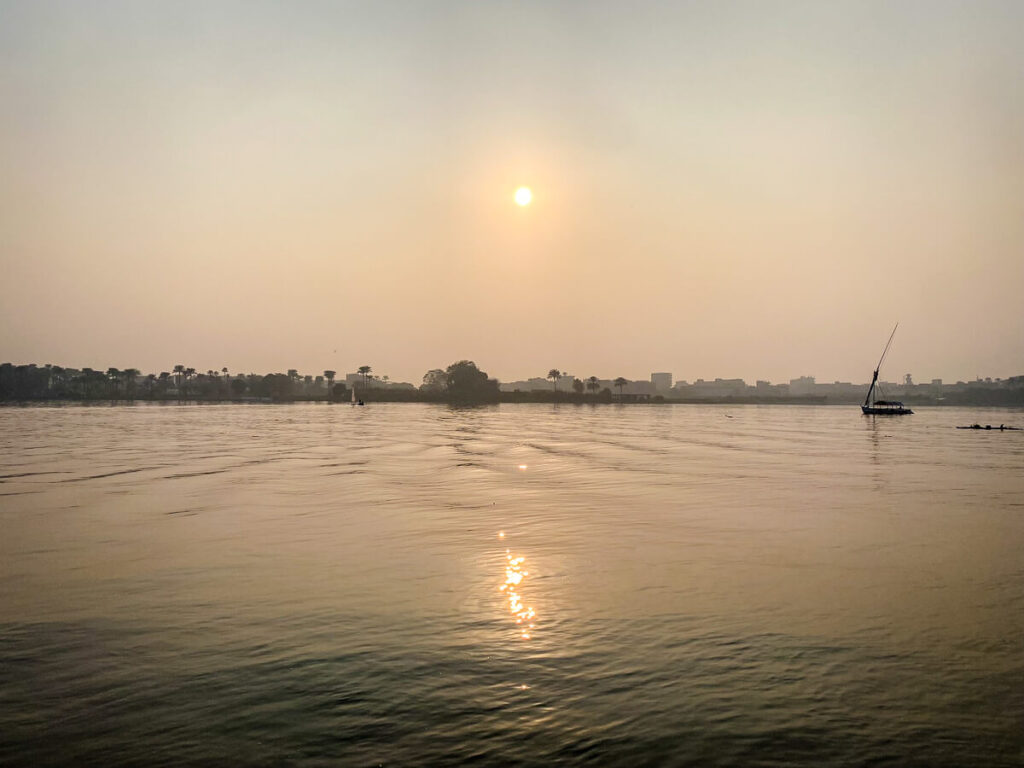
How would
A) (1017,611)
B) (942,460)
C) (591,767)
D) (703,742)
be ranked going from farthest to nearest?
(942,460) < (1017,611) < (703,742) < (591,767)

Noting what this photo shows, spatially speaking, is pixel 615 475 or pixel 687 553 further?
pixel 615 475

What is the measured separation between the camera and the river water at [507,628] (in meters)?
11.2

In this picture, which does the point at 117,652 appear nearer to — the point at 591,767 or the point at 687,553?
the point at 591,767

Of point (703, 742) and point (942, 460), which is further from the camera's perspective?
point (942, 460)

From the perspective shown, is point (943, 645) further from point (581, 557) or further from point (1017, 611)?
point (581, 557)

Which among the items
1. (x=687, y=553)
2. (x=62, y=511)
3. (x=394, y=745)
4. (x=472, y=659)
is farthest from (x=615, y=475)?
(x=394, y=745)

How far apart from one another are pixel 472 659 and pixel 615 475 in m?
36.3

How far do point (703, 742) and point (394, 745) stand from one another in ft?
15.0

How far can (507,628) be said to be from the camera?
659 inches

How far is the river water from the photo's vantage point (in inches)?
440

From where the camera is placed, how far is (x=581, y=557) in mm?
24422

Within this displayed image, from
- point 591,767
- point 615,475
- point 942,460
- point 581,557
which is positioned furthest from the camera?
point 942,460

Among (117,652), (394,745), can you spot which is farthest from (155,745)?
(117,652)

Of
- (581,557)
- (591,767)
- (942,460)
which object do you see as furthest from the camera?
(942,460)
